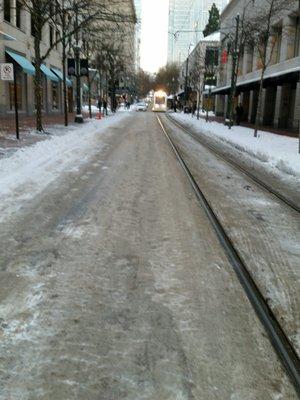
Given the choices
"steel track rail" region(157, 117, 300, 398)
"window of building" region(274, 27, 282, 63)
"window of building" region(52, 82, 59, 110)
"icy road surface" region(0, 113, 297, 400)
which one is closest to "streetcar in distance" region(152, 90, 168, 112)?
"window of building" region(52, 82, 59, 110)

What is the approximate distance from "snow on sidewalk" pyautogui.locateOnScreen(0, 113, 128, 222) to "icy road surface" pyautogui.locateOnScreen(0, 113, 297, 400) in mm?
1014

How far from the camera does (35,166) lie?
11.6m

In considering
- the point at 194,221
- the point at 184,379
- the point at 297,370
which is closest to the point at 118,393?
the point at 184,379

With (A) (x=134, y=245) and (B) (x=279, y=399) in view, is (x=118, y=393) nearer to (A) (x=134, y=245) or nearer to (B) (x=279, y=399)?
(B) (x=279, y=399)

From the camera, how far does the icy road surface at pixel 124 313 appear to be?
3.06 meters

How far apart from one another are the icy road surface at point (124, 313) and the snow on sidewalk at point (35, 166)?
3.33 feet

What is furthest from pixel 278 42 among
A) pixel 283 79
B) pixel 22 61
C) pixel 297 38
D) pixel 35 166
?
pixel 35 166

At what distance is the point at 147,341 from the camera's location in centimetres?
355

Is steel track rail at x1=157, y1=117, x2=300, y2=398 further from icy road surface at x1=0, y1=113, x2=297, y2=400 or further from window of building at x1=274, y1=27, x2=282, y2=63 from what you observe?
window of building at x1=274, y1=27, x2=282, y2=63

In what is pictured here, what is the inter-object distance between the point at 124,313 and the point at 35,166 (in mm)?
8165

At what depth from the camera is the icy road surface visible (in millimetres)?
3062

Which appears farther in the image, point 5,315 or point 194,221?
point 194,221

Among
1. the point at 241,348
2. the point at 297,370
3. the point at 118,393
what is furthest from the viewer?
the point at 241,348

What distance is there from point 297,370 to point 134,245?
2796 mm
